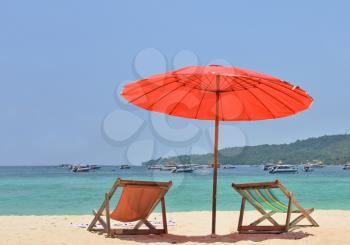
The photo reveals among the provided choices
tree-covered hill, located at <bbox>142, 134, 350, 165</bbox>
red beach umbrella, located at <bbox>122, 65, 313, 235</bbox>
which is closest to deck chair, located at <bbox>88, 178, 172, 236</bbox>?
red beach umbrella, located at <bbox>122, 65, 313, 235</bbox>

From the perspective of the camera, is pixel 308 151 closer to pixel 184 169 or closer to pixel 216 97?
pixel 184 169

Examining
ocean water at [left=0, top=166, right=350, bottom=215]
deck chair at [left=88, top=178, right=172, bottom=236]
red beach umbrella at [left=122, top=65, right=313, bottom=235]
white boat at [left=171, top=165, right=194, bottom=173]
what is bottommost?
ocean water at [left=0, top=166, right=350, bottom=215]

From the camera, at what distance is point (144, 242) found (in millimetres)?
5840

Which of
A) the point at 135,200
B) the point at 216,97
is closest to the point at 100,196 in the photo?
the point at 135,200

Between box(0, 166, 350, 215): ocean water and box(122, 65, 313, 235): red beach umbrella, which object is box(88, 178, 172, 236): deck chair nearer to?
box(122, 65, 313, 235): red beach umbrella

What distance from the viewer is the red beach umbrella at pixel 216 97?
20.3ft

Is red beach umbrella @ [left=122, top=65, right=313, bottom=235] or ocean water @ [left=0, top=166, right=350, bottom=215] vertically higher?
red beach umbrella @ [left=122, top=65, right=313, bottom=235]

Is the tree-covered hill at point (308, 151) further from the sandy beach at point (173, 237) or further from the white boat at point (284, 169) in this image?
the sandy beach at point (173, 237)

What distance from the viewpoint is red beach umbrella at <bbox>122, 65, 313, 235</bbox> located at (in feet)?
20.3

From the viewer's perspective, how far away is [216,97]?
6488mm

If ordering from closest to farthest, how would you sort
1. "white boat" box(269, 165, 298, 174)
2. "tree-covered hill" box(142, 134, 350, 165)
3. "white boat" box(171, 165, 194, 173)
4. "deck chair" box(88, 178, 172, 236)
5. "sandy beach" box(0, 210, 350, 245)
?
"sandy beach" box(0, 210, 350, 245)
"deck chair" box(88, 178, 172, 236)
"white boat" box(171, 165, 194, 173)
"white boat" box(269, 165, 298, 174)
"tree-covered hill" box(142, 134, 350, 165)

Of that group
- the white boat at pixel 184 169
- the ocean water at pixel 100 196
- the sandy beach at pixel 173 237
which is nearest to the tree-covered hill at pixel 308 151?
the white boat at pixel 184 169

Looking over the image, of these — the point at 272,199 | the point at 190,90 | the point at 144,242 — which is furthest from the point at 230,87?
the point at 144,242

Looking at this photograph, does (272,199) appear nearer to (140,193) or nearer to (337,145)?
(140,193)
